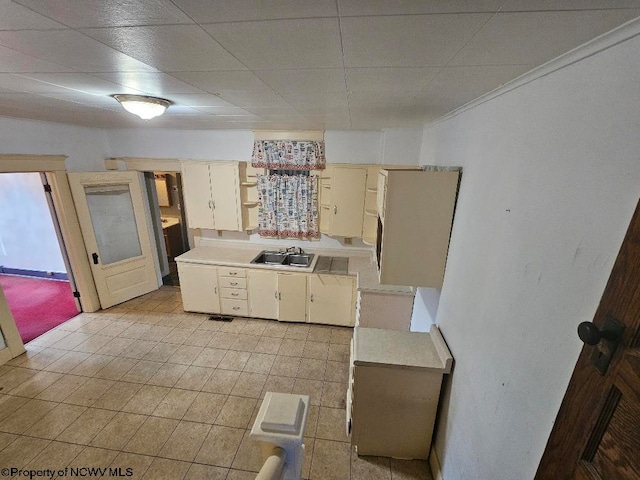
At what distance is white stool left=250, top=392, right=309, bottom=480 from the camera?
25.2 inches

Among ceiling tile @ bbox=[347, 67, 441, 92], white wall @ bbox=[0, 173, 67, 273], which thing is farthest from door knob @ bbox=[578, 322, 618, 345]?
white wall @ bbox=[0, 173, 67, 273]

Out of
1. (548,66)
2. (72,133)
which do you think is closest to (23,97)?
(72,133)

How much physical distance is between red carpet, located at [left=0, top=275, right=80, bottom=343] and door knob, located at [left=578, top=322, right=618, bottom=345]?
4.87 meters

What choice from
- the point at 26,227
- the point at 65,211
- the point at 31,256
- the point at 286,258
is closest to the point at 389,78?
Answer: the point at 286,258

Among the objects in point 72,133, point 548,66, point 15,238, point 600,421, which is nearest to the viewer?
point 600,421

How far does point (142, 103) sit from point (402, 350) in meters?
2.42

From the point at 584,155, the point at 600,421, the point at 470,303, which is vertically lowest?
the point at 470,303

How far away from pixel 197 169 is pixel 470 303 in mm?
3401

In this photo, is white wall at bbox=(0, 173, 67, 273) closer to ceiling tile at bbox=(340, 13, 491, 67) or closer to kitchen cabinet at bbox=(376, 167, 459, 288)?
kitchen cabinet at bbox=(376, 167, 459, 288)

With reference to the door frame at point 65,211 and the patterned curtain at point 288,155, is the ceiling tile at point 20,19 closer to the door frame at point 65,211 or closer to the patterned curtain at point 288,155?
the patterned curtain at point 288,155

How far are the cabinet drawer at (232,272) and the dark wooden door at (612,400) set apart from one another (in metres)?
3.21

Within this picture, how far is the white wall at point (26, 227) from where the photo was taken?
4285mm

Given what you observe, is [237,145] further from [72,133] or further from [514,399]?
[514,399]

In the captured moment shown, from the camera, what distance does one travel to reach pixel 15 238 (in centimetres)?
463
